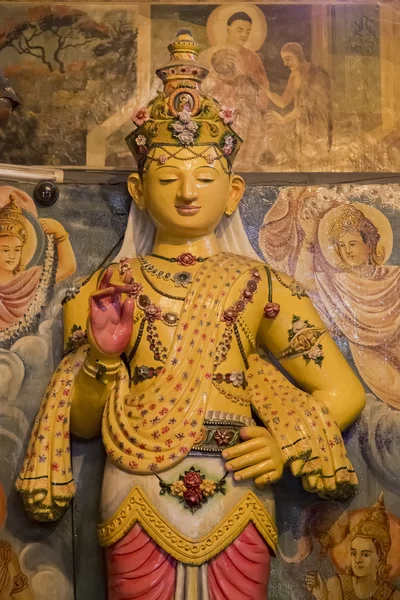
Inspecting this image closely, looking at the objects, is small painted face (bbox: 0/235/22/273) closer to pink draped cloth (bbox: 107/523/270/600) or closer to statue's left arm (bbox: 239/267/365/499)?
statue's left arm (bbox: 239/267/365/499)

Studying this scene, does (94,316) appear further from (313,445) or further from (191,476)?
(313,445)

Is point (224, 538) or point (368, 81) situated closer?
point (224, 538)

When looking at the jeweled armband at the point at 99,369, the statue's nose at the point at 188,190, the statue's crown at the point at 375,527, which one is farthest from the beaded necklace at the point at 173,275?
the statue's crown at the point at 375,527

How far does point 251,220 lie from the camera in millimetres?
4500

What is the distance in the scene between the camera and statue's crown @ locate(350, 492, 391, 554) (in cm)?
412

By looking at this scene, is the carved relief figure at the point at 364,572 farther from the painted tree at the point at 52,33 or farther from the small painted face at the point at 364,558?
the painted tree at the point at 52,33

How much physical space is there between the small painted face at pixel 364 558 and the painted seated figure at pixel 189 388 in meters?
0.27

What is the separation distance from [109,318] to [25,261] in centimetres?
86

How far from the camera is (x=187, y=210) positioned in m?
4.04

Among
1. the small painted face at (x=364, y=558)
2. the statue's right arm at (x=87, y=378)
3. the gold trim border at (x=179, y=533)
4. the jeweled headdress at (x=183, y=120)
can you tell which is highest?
the jeweled headdress at (x=183, y=120)

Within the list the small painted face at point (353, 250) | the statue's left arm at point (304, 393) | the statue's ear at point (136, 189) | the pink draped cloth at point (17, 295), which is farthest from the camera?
the small painted face at point (353, 250)

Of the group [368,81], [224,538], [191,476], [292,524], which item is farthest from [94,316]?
[368,81]

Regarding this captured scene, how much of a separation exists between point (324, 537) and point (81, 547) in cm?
94

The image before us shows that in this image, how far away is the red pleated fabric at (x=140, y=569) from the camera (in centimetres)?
364
